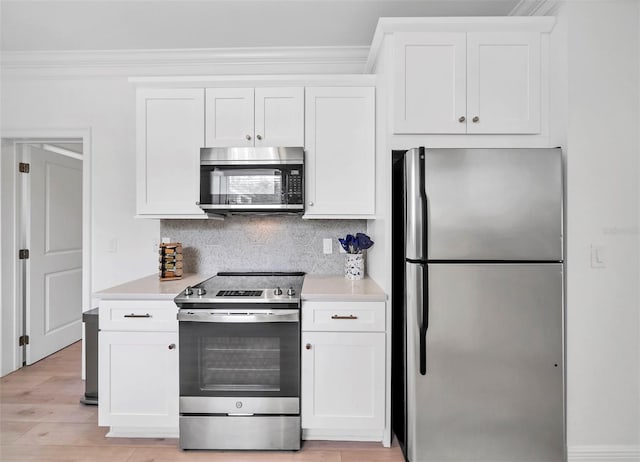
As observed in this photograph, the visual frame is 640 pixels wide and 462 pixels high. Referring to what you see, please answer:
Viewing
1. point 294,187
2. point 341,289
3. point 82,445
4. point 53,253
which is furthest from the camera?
point 53,253

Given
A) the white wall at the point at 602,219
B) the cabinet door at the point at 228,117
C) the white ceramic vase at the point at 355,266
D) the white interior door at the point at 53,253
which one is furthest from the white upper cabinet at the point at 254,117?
the white interior door at the point at 53,253

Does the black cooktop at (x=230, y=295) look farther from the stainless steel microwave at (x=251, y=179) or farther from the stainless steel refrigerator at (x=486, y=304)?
the stainless steel refrigerator at (x=486, y=304)

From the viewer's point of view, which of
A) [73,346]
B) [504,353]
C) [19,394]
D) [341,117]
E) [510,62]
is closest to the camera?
[504,353]

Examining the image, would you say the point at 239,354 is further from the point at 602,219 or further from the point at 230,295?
the point at 602,219

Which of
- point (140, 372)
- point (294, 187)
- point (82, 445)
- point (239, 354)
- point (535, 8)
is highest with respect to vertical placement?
point (535, 8)

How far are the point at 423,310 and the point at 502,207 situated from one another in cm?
65

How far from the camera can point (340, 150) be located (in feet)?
8.31

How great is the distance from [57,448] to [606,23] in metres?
3.84

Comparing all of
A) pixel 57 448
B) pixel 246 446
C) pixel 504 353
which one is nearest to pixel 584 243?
pixel 504 353

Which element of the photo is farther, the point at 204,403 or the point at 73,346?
the point at 73,346

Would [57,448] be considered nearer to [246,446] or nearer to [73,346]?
[246,446]

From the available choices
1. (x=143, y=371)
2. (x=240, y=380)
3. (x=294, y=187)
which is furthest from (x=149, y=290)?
(x=294, y=187)

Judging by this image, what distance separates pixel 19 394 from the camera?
2809mm

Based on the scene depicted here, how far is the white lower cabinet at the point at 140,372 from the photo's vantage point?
216 cm
